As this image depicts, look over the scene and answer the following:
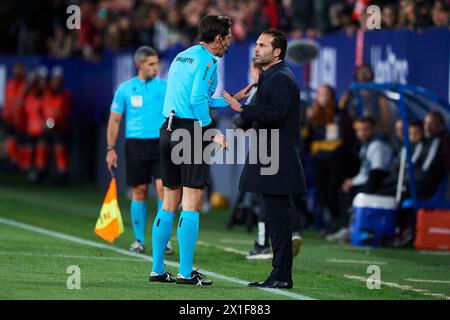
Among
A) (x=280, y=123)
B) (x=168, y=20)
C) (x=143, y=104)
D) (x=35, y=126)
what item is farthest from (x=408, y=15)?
(x=35, y=126)

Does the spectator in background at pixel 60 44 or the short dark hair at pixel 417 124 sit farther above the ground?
the spectator in background at pixel 60 44

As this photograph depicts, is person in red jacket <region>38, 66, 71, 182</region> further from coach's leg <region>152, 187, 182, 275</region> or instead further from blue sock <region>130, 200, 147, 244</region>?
coach's leg <region>152, 187, 182, 275</region>

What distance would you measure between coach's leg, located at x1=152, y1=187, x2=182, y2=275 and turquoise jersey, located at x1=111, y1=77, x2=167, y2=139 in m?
3.32

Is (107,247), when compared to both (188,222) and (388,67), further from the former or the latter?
(388,67)

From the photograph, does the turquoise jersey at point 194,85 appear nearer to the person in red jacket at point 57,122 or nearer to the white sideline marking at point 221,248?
the white sideline marking at point 221,248

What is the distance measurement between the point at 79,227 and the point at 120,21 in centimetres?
1059

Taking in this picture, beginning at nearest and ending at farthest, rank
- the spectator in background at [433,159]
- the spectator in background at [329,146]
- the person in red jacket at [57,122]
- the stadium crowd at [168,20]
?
the spectator in background at [433,159] → the spectator in background at [329,146] → the stadium crowd at [168,20] → the person in red jacket at [57,122]

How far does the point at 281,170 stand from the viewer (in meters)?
10.5

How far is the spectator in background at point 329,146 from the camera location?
17516 mm

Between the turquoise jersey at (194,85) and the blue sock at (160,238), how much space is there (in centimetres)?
85

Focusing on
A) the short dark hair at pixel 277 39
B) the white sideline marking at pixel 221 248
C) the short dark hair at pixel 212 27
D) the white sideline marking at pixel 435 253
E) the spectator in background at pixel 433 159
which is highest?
the short dark hair at pixel 212 27

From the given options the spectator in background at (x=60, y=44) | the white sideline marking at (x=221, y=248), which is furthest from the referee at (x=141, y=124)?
the spectator in background at (x=60, y=44)

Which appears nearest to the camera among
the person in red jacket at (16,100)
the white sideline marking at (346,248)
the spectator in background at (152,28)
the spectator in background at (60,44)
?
the white sideline marking at (346,248)

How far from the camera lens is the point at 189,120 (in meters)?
10.6
